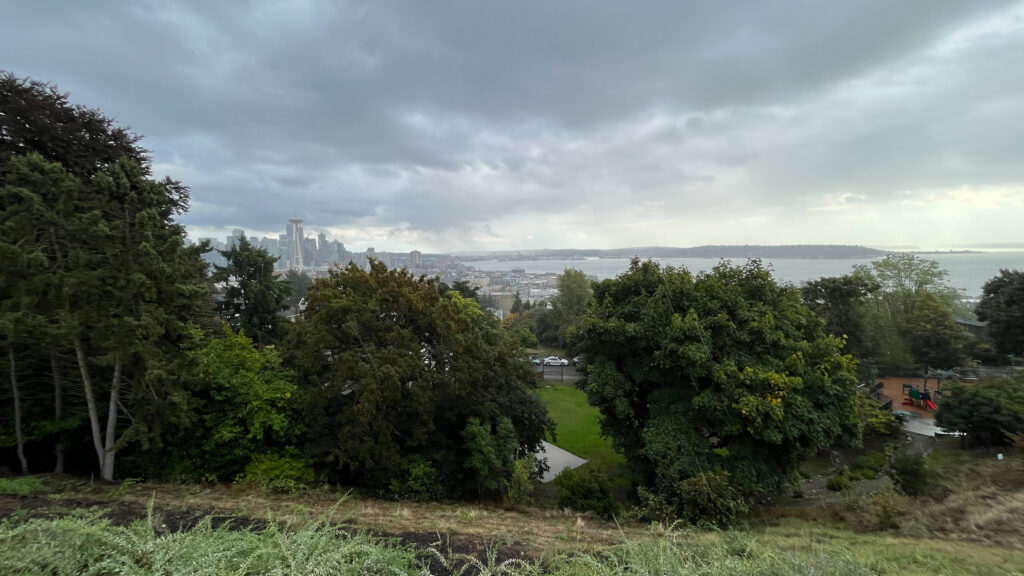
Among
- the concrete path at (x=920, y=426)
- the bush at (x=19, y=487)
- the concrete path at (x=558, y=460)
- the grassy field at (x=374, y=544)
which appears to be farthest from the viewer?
the concrete path at (x=920, y=426)

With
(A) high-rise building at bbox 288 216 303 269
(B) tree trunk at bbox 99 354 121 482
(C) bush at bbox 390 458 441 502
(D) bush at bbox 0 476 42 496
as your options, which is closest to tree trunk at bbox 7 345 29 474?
(B) tree trunk at bbox 99 354 121 482

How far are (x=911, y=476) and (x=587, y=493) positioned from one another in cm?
705

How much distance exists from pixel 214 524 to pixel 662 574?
5.61m

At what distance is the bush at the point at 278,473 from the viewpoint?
8.50m

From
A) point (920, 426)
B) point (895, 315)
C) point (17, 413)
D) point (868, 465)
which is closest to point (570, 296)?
point (895, 315)

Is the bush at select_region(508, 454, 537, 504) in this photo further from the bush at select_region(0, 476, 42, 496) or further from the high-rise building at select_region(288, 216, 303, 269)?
the high-rise building at select_region(288, 216, 303, 269)

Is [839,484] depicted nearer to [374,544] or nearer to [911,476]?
[911,476]

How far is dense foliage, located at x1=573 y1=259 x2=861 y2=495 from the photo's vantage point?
8922 mm

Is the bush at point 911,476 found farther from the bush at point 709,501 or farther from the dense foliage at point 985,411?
the dense foliage at point 985,411

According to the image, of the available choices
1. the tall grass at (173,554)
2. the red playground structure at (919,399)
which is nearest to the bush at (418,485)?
the tall grass at (173,554)

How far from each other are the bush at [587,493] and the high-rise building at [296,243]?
109 metres

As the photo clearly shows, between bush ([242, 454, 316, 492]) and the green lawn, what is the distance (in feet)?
23.4

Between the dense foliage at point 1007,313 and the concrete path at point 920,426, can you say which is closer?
the concrete path at point 920,426

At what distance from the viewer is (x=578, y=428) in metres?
17.4
